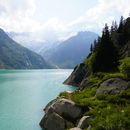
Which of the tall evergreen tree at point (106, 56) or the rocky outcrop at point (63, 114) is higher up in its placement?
the tall evergreen tree at point (106, 56)

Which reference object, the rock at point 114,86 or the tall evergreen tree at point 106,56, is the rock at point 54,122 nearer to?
the rock at point 114,86

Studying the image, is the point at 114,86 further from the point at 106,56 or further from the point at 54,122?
the point at 106,56

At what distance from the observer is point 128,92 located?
3912 centimetres

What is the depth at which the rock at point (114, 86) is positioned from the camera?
4147 cm

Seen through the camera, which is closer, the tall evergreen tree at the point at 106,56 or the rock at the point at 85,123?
the rock at the point at 85,123

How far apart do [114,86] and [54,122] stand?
33.2ft

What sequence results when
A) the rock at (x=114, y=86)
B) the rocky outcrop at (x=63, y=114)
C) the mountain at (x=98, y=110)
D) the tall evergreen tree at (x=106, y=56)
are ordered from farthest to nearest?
the tall evergreen tree at (x=106, y=56) → the rock at (x=114, y=86) → the rocky outcrop at (x=63, y=114) → the mountain at (x=98, y=110)

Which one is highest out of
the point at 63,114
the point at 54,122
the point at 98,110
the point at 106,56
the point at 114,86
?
the point at 106,56

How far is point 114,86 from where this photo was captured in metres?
42.6

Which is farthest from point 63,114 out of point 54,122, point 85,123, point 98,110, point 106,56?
point 106,56

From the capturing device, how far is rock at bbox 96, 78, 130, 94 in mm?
41466

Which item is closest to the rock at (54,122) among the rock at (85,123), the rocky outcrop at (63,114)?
the rocky outcrop at (63,114)

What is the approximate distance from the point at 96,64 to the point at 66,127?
43294 mm

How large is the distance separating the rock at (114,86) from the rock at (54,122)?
8015 millimetres
